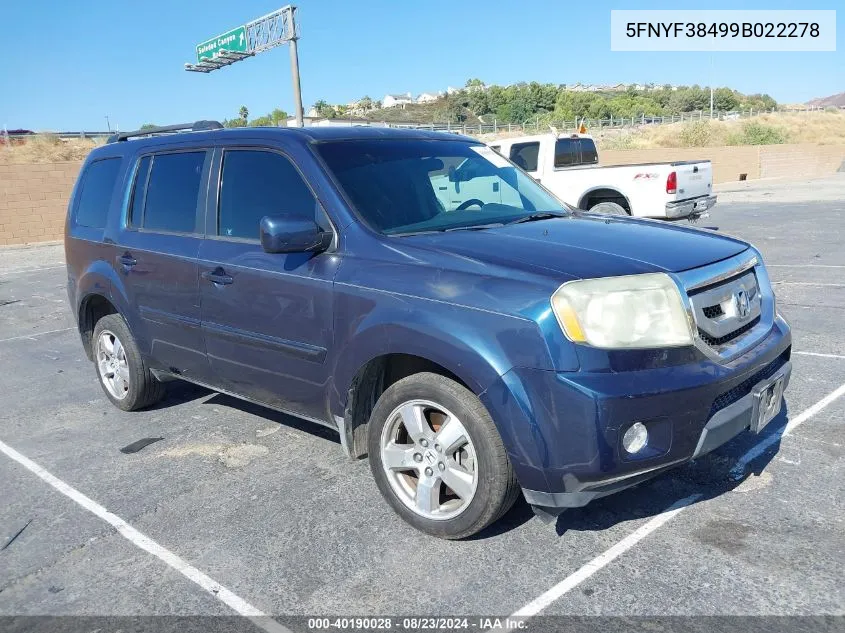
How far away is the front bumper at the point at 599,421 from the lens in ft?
9.15

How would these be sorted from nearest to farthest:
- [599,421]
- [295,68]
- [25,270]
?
[599,421] → [25,270] → [295,68]

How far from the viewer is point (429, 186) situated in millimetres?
4125

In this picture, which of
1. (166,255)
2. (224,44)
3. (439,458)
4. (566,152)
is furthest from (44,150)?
(439,458)

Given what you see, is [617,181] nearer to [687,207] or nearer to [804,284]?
[687,207]

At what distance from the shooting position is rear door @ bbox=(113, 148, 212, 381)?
4.44 meters

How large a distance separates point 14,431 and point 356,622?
3.54 metres

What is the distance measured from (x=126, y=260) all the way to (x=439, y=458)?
9.17 ft

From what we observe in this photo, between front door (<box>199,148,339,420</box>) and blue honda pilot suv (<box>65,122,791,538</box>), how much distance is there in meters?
0.01

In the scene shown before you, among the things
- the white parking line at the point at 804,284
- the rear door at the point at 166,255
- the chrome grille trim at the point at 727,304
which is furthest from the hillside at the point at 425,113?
the chrome grille trim at the point at 727,304

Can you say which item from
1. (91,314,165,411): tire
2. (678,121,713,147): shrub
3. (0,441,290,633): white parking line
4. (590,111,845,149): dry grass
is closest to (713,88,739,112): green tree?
(590,111,845,149): dry grass

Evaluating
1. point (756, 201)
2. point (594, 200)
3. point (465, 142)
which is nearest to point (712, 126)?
point (756, 201)

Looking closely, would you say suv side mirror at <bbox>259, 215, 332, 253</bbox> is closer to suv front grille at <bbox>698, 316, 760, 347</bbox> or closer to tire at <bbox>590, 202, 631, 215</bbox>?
suv front grille at <bbox>698, 316, 760, 347</bbox>

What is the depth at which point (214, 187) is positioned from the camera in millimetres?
4363

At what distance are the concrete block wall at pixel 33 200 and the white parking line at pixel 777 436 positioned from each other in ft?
66.2
